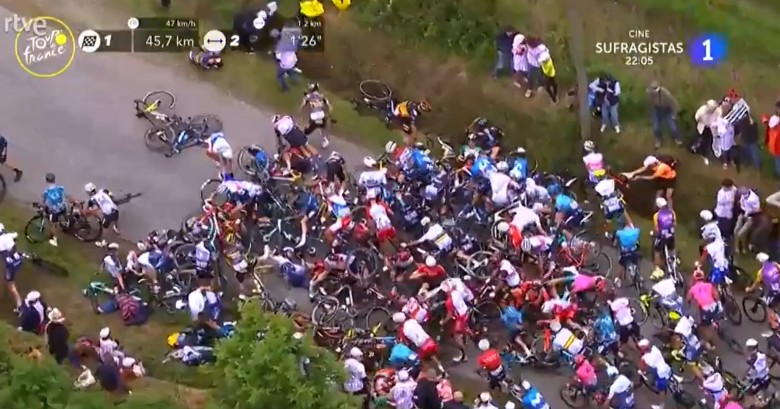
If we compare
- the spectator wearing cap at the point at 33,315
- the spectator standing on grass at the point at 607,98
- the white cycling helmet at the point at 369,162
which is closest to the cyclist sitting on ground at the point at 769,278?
the spectator standing on grass at the point at 607,98

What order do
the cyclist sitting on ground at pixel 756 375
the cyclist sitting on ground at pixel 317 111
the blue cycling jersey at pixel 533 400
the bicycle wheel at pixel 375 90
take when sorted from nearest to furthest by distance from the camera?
the blue cycling jersey at pixel 533 400, the cyclist sitting on ground at pixel 756 375, the cyclist sitting on ground at pixel 317 111, the bicycle wheel at pixel 375 90

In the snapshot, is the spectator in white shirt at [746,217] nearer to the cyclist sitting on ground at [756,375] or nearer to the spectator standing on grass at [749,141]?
the spectator standing on grass at [749,141]

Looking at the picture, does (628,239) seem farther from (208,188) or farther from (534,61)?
(208,188)

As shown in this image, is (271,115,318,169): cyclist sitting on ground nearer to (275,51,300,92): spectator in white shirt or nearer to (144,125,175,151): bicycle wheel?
(275,51,300,92): spectator in white shirt

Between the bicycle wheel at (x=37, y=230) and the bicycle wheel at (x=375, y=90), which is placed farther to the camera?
the bicycle wheel at (x=375, y=90)

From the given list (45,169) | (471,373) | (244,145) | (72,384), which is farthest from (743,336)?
(45,169)

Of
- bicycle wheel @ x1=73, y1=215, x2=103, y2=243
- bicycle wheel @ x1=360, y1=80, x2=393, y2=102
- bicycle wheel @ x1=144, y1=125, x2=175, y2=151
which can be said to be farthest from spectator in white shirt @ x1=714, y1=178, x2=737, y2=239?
bicycle wheel @ x1=73, y1=215, x2=103, y2=243

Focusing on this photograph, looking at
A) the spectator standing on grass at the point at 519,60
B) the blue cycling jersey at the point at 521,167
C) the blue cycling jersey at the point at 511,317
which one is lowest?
the blue cycling jersey at the point at 511,317
